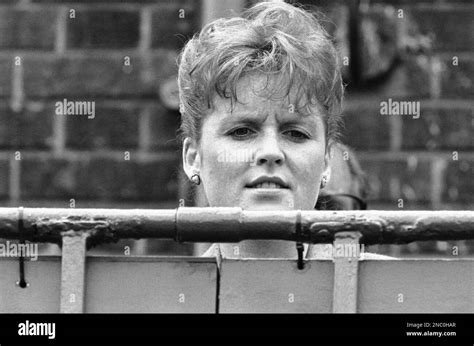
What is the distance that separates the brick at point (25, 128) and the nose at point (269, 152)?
6.29 ft

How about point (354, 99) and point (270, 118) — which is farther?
point (354, 99)

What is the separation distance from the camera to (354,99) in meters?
4.48

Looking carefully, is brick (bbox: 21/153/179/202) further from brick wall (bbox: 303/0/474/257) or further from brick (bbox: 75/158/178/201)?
brick wall (bbox: 303/0/474/257)

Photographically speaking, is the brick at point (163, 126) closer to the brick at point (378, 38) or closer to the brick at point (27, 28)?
the brick at point (27, 28)

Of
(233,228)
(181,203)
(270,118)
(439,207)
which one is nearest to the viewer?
(233,228)

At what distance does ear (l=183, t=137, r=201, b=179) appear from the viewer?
9.75 feet

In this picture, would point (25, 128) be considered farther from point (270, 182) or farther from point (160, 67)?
point (270, 182)

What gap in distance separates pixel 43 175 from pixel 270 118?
1.92 meters

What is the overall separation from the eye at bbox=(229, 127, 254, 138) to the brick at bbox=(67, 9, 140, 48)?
5.98ft

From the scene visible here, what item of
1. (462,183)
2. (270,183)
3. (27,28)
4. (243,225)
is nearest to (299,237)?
(243,225)

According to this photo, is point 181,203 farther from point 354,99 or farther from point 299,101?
point 299,101

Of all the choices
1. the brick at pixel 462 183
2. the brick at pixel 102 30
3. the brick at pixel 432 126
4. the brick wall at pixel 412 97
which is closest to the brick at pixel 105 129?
the brick at pixel 102 30
